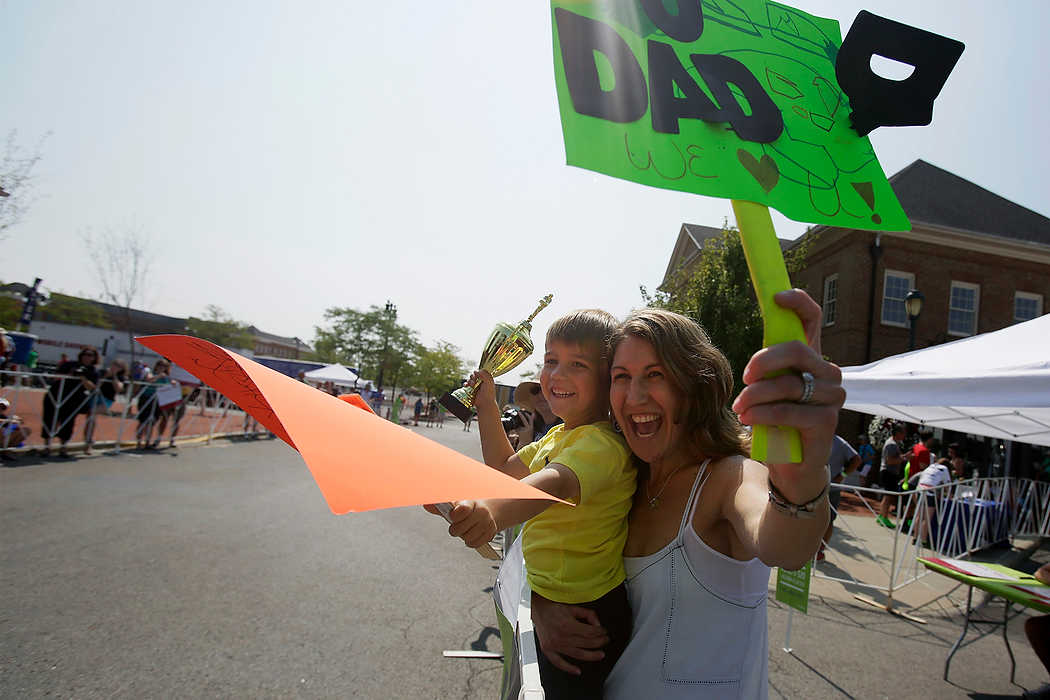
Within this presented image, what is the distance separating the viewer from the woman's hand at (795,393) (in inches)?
31.4

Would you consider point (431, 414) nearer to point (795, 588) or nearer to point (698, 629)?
point (795, 588)

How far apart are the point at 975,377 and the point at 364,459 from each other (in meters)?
4.19

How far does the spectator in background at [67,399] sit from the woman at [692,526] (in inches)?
434

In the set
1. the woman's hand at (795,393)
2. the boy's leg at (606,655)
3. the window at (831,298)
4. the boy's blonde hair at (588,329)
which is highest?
the window at (831,298)

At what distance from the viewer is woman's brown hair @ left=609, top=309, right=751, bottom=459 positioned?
4.50 ft

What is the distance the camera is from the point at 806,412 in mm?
800

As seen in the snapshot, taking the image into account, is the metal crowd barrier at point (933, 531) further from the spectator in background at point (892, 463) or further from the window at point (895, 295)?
the window at point (895, 295)

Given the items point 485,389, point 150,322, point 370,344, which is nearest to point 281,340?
point 150,322

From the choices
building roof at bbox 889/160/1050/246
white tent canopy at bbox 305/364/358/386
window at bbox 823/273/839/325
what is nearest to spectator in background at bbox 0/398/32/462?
white tent canopy at bbox 305/364/358/386

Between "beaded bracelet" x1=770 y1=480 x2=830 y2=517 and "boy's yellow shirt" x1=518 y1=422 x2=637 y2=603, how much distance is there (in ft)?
1.58

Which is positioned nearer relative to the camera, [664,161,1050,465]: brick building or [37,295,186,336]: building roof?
[664,161,1050,465]: brick building

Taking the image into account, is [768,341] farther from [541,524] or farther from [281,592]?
[281,592]

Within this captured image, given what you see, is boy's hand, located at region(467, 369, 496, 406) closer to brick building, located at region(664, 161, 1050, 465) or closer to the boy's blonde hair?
the boy's blonde hair

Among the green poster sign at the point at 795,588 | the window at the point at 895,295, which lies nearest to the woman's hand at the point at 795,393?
the green poster sign at the point at 795,588
